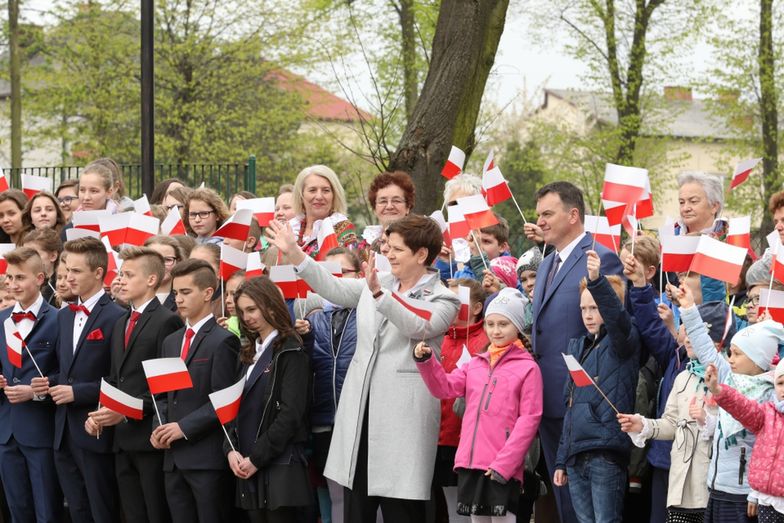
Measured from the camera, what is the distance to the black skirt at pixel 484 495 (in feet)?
20.1

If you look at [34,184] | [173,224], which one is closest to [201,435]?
[173,224]

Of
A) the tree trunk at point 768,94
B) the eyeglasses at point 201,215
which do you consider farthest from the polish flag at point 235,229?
the tree trunk at point 768,94

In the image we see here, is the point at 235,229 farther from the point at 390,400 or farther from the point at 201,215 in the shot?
the point at 390,400

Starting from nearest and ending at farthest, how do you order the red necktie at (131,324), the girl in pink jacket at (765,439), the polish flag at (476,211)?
the girl in pink jacket at (765,439) → the red necktie at (131,324) → the polish flag at (476,211)

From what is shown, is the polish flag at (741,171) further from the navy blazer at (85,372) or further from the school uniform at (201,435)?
the navy blazer at (85,372)

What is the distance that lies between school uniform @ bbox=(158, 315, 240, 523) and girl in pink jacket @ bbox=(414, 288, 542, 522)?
1.38 metres

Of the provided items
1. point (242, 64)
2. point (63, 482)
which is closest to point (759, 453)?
point (63, 482)

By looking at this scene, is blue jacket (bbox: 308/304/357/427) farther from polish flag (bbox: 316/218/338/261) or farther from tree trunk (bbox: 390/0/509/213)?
tree trunk (bbox: 390/0/509/213)

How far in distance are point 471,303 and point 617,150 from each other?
25395mm

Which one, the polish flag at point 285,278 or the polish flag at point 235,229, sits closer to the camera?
the polish flag at point 285,278

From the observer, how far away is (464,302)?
22.7 feet

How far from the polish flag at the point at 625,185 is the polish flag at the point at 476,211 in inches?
51.5

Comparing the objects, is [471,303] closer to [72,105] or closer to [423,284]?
[423,284]

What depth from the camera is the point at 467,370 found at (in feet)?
21.4
